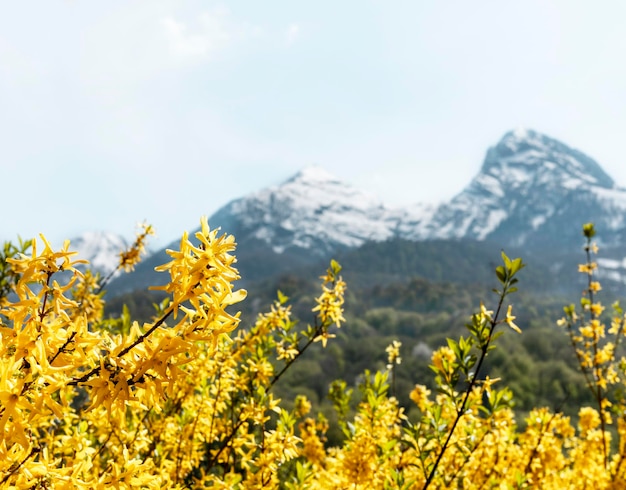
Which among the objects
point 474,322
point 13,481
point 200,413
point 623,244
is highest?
point 623,244

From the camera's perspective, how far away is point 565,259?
575 feet

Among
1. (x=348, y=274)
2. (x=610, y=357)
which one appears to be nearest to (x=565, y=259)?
(x=348, y=274)

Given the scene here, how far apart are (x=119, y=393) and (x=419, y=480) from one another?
345 cm

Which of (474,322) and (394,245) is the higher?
(394,245)

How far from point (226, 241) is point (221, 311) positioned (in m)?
0.27

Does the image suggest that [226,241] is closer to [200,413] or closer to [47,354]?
[47,354]

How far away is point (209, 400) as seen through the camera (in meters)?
4.50

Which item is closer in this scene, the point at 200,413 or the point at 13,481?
the point at 13,481

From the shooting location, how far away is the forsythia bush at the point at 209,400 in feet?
5.10

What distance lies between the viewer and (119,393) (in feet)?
5.09

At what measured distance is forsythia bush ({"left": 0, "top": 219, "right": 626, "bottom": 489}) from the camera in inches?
61.2

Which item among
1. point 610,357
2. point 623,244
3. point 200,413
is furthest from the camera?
point 623,244

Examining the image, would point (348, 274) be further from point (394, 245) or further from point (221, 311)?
point (221, 311)

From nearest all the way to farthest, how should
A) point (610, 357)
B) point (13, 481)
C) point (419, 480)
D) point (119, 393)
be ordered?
point (119, 393) → point (13, 481) → point (419, 480) → point (610, 357)
